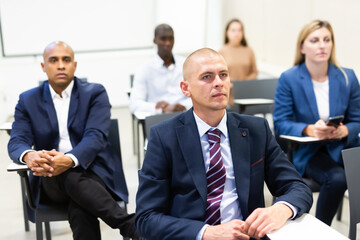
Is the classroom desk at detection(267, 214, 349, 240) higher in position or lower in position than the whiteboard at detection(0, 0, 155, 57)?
lower

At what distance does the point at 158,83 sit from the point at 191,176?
2601 mm

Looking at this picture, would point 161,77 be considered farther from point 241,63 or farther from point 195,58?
point 195,58

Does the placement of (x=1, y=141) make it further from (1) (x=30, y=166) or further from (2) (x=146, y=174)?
(2) (x=146, y=174)

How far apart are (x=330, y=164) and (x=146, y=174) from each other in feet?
4.96

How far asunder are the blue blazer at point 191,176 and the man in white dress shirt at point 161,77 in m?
2.34

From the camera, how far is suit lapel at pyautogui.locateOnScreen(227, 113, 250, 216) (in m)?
1.81

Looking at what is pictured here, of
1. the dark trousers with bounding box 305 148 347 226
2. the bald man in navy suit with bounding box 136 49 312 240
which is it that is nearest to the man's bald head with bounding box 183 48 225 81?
the bald man in navy suit with bounding box 136 49 312 240

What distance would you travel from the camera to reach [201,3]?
7.53m

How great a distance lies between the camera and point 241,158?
1830 mm

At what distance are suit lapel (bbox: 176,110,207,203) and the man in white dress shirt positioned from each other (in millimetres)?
2353

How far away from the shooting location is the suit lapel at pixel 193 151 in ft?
5.78

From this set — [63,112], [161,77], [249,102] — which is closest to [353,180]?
[63,112]

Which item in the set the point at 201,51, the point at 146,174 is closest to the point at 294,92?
the point at 201,51

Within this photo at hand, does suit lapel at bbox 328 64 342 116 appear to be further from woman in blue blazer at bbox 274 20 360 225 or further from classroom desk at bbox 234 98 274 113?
classroom desk at bbox 234 98 274 113
